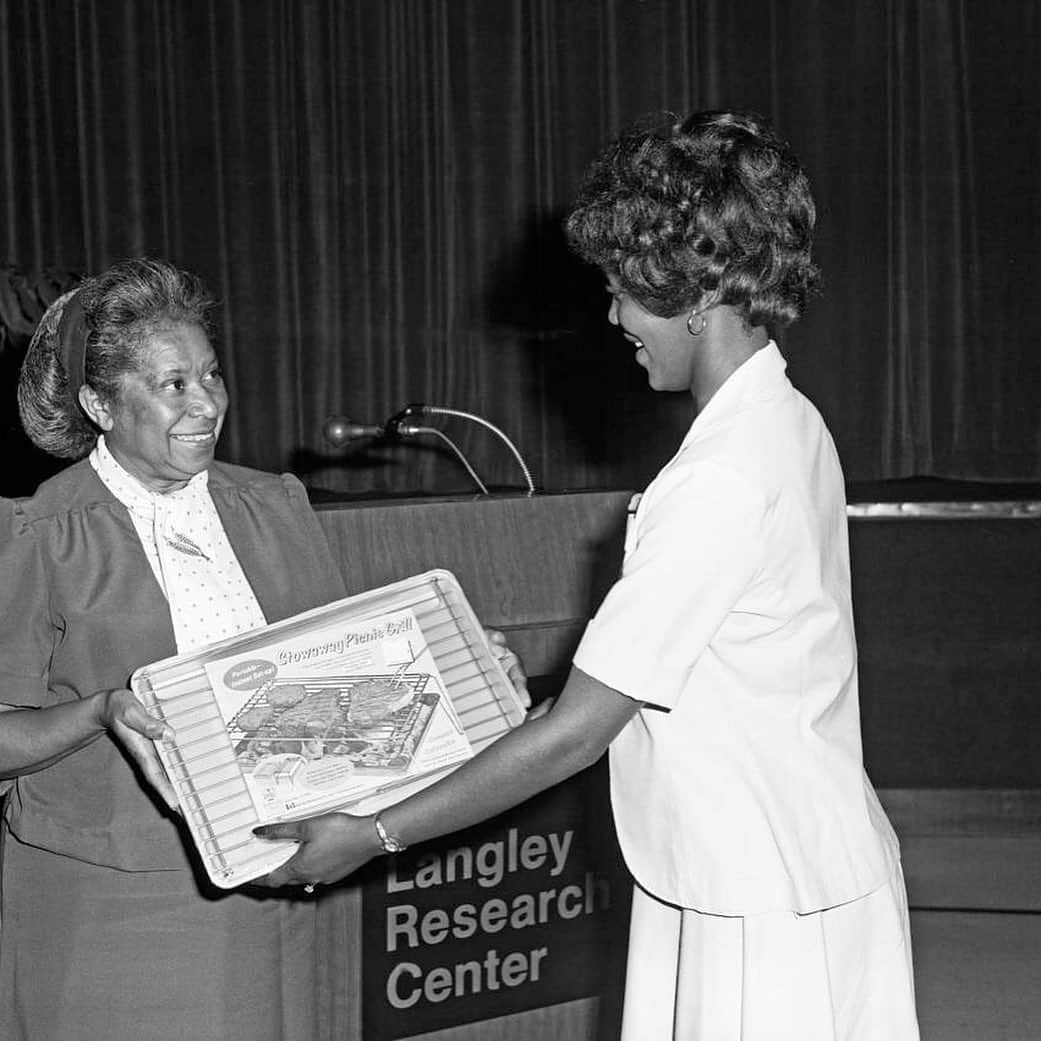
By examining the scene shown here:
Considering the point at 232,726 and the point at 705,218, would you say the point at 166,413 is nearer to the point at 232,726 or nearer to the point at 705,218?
the point at 232,726

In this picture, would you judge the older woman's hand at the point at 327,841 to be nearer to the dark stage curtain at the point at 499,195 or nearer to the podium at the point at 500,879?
the podium at the point at 500,879

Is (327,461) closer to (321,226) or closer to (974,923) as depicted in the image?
(321,226)

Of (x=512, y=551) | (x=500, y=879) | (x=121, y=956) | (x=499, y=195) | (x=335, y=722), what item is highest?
(x=499, y=195)

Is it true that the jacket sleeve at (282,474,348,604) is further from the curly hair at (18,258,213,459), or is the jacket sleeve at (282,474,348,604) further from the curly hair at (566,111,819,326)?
the curly hair at (566,111,819,326)

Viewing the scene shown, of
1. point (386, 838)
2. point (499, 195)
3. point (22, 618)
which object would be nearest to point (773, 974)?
point (386, 838)

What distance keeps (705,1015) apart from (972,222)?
4015mm

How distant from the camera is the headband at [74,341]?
1.83 meters

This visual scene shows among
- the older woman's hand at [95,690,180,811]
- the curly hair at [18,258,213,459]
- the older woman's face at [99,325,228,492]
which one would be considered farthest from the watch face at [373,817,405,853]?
the curly hair at [18,258,213,459]

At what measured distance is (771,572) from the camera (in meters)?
1.50

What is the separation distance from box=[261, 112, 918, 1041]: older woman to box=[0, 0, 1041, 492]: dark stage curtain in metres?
3.65

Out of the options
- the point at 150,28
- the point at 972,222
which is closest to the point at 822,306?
the point at 972,222

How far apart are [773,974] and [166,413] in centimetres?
100

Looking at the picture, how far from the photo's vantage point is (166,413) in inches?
71.7

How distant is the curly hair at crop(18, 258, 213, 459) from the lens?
1825mm
